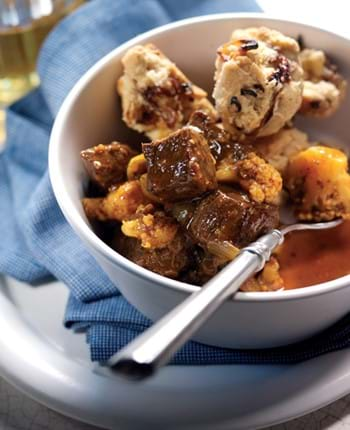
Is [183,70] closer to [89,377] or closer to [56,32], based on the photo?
[56,32]

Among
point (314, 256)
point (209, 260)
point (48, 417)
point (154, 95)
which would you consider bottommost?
point (48, 417)

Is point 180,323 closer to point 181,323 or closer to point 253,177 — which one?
point 181,323

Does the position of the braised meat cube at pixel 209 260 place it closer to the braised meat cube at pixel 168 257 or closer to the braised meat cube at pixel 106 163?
the braised meat cube at pixel 168 257

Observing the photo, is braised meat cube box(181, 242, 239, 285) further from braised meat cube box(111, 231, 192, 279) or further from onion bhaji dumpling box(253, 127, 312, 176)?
onion bhaji dumpling box(253, 127, 312, 176)

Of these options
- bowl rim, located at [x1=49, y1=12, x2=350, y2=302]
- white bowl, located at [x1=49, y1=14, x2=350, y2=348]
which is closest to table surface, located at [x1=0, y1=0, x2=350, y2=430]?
white bowl, located at [x1=49, y1=14, x2=350, y2=348]

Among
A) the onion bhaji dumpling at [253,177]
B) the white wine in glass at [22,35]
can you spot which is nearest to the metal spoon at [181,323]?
the onion bhaji dumpling at [253,177]

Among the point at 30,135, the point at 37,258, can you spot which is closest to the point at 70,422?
the point at 37,258

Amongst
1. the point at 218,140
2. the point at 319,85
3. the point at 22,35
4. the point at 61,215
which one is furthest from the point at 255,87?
the point at 22,35
